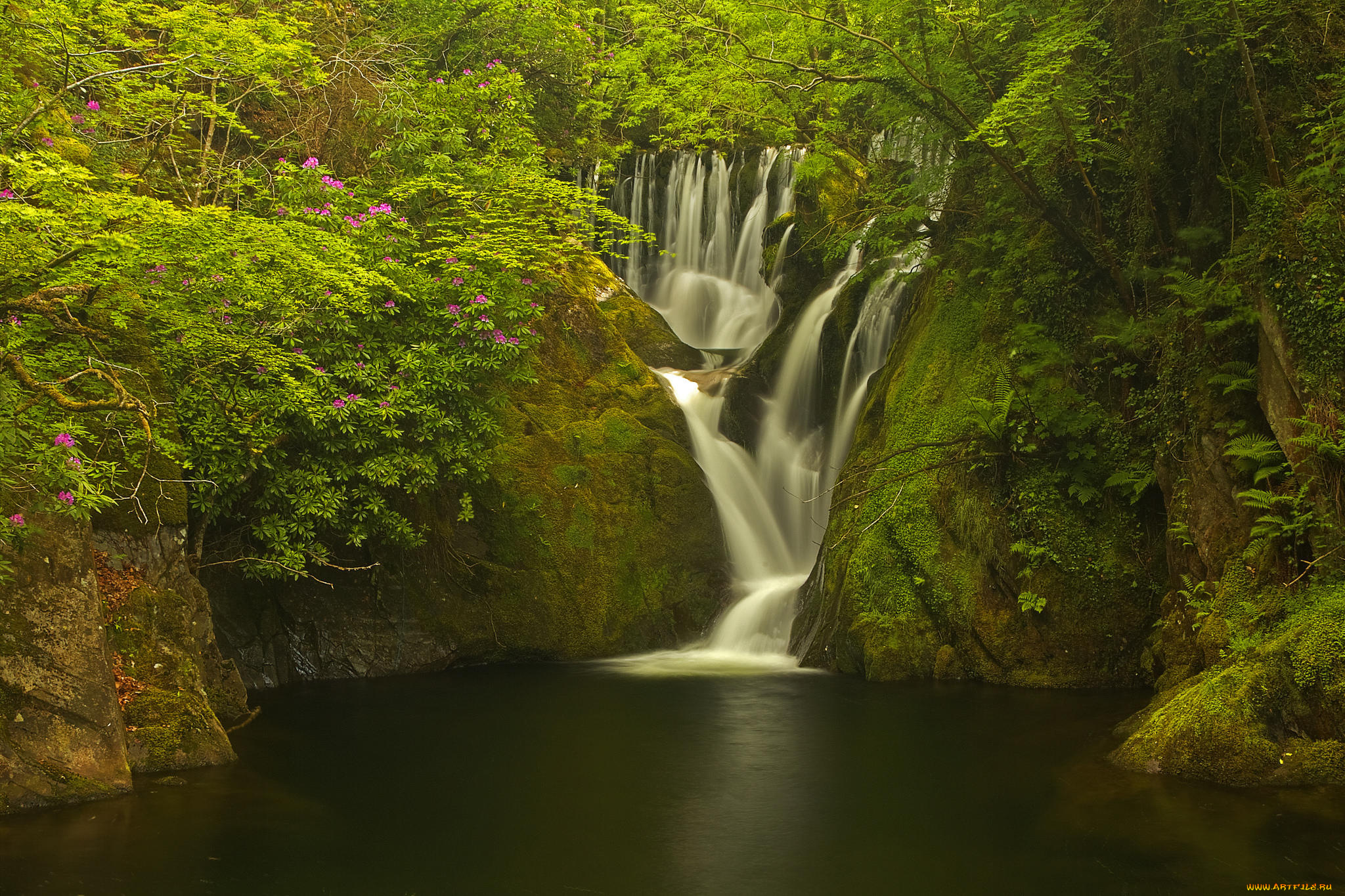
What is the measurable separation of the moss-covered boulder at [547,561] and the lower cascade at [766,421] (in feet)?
1.54

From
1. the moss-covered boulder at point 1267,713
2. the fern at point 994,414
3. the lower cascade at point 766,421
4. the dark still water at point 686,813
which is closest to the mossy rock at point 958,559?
the fern at point 994,414

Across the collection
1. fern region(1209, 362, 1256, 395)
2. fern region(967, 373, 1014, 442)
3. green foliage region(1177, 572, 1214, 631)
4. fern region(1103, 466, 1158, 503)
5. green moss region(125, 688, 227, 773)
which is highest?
fern region(1209, 362, 1256, 395)

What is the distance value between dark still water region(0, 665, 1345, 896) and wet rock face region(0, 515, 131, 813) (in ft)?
0.68

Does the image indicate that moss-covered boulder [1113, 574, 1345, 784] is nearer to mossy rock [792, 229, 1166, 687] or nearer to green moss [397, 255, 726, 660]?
mossy rock [792, 229, 1166, 687]

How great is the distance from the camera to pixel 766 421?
14992mm

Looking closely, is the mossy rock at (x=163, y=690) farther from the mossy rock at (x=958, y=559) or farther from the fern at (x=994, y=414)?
the fern at (x=994, y=414)

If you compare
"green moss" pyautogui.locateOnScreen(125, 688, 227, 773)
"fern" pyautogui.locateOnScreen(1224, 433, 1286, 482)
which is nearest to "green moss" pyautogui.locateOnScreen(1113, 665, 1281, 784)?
"fern" pyautogui.locateOnScreen(1224, 433, 1286, 482)

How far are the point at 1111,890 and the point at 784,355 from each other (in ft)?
35.4

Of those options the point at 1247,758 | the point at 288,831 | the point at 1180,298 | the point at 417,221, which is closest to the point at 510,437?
the point at 417,221

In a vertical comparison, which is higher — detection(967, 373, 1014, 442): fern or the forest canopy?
the forest canopy

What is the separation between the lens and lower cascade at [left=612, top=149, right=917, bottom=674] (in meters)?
12.7

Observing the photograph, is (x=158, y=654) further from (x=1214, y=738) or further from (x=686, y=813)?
(x=1214, y=738)

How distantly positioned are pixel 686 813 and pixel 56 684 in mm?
4408

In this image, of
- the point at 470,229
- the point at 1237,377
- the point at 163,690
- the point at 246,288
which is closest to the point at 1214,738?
the point at 1237,377
